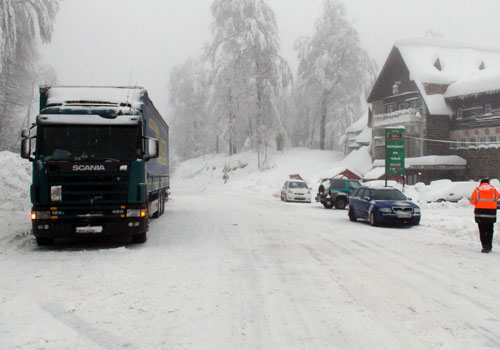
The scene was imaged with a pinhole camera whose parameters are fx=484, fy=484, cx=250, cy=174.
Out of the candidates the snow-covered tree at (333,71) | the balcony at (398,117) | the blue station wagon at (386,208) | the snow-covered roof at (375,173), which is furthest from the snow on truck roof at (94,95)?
Answer: the snow-covered tree at (333,71)

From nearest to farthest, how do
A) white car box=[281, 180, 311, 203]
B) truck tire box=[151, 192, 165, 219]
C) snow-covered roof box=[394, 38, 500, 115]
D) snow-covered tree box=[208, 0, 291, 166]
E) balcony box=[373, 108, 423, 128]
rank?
truck tire box=[151, 192, 165, 219]
white car box=[281, 180, 311, 203]
snow-covered roof box=[394, 38, 500, 115]
balcony box=[373, 108, 423, 128]
snow-covered tree box=[208, 0, 291, 166]

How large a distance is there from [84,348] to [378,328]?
3.07m

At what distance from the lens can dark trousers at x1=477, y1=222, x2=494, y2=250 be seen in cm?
1113

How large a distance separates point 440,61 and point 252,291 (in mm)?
41162

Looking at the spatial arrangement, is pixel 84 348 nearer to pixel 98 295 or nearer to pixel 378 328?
pixel 98 295

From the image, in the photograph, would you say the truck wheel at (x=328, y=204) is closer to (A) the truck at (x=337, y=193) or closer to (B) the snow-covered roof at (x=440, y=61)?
(A) the truck at (x=337, y=193)

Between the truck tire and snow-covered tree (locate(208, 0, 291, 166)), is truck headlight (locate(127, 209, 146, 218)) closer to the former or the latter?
the truck tire

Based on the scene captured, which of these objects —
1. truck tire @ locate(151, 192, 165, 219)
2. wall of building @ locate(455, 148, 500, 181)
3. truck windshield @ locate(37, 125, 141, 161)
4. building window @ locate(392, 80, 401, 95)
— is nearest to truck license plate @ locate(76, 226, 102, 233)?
truck windshield @ locate(37, 125, 141, 161)

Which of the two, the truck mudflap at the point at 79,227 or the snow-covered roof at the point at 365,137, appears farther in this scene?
the snow-covered roof at the point at 365,137

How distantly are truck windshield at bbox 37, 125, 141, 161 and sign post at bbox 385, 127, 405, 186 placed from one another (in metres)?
18.7

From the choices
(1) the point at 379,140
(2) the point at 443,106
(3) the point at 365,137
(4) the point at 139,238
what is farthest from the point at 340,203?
(3) the point at 365,137

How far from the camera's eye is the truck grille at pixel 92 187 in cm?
1059

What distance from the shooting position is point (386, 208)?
1670 centimetres

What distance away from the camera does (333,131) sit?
58.9 m
